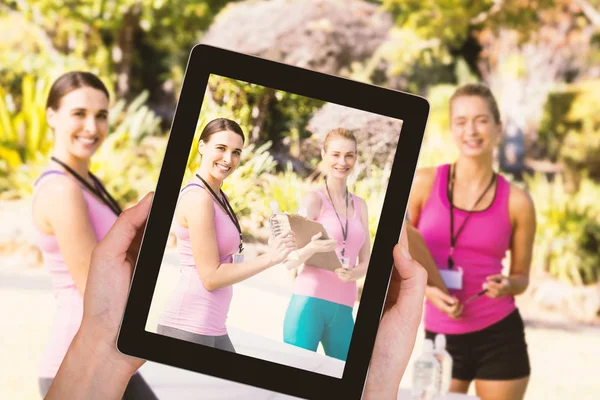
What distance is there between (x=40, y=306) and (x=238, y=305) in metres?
5.63

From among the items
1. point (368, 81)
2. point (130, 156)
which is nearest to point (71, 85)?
point (130, 156)

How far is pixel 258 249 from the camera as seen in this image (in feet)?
4.12

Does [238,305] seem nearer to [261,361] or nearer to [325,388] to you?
[261,361]

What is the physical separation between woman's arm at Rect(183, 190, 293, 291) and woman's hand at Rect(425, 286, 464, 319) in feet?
5.57

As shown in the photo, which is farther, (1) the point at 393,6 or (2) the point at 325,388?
(1) the point at 393,6

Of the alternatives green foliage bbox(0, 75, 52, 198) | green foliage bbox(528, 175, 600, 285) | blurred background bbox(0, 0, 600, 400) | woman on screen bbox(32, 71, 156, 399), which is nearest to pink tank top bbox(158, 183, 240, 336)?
woman on screen bbox(32, 71, 156, 399)

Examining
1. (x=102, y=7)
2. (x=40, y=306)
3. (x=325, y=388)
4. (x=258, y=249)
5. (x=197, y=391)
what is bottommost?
(x=40, y=306)

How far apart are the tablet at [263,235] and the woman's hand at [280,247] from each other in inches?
0.5

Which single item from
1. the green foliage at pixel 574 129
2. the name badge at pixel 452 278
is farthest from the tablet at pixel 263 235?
the green foliage at pixel 574 129

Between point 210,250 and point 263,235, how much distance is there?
0.10 m

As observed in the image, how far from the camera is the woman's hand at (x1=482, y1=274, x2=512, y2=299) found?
9.16 ft

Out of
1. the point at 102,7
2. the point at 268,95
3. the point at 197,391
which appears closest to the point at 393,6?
the point at 102,7

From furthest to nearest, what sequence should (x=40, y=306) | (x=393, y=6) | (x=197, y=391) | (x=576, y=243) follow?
(x=393, y=6) → (x=576, y=243) → (x=40, y=306) → (x=197, y=391)

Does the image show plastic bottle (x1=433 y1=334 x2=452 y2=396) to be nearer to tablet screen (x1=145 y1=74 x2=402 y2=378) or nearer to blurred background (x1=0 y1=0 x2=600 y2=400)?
tablet screen (x1=145 y1=74 x2=402 y2=378)
